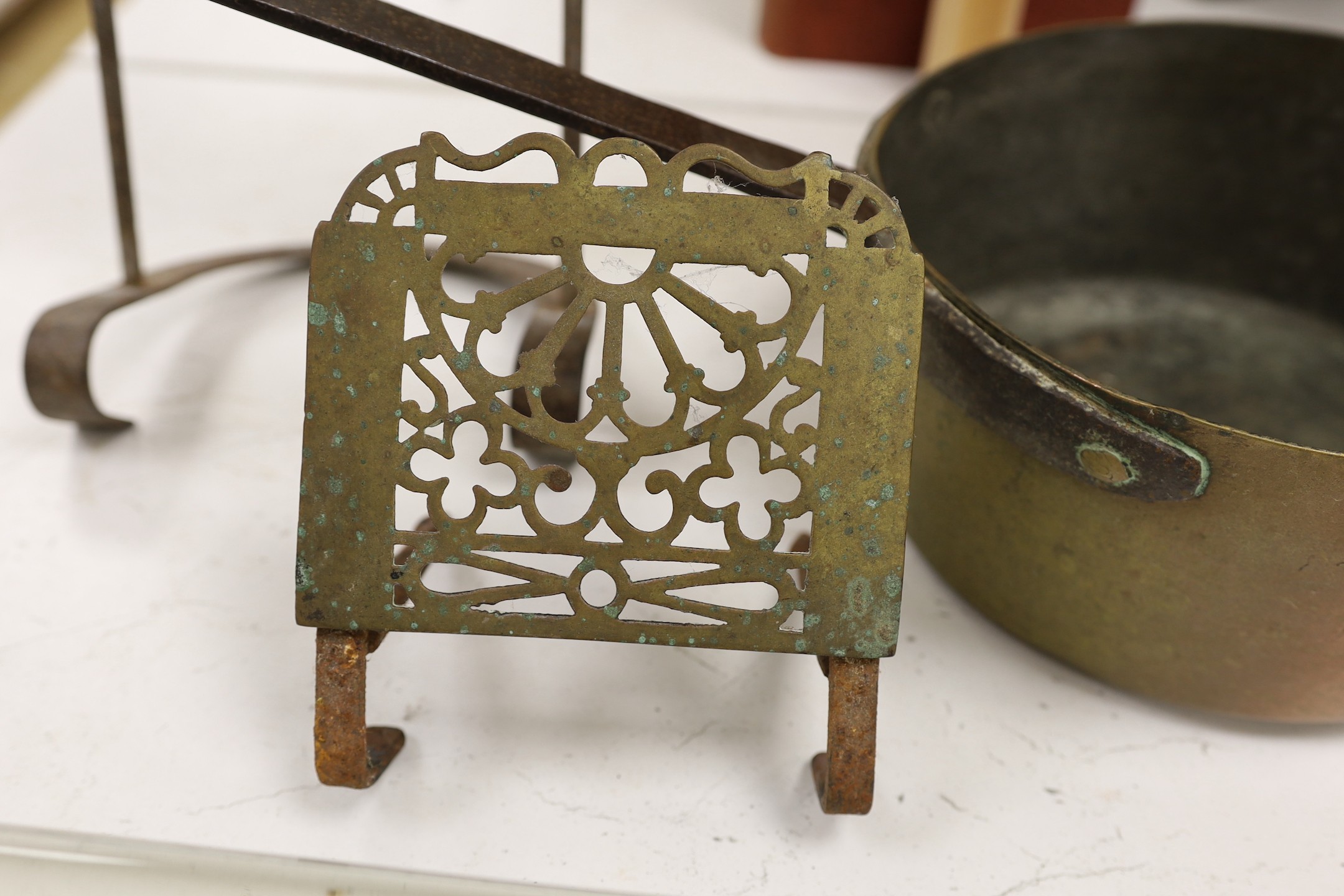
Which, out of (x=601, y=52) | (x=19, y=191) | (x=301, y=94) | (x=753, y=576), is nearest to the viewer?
A: (x=753, y=576)

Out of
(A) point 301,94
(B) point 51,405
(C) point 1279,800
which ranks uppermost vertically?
(A) point 301,94

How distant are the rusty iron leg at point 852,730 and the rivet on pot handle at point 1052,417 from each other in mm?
234

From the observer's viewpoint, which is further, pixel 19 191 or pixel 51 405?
pixel 19 191

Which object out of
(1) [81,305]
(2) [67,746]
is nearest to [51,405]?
(1) [81,305]

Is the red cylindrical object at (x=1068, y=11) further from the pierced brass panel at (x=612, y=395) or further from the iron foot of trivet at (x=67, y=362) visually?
the iron foot of trivet at (x=67, y=362)

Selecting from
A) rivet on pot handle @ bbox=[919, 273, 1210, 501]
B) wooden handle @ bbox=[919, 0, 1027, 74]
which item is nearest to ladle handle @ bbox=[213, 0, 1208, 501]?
rivet on pot handle @ bbox=[919, 273, 1210, 501]

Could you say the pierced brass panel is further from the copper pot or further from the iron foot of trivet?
the iron foot of trivet

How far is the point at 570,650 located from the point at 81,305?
677 millimetres

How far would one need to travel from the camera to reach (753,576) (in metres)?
1.00

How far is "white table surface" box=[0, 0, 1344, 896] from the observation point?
105 centimetres

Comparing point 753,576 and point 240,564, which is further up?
point 753,576

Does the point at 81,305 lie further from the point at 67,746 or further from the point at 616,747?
the point at 616,747

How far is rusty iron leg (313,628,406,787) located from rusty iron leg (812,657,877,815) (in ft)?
1.20

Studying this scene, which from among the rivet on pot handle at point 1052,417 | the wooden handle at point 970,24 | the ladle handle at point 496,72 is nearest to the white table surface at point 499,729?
the ladle handle at point 496,72
